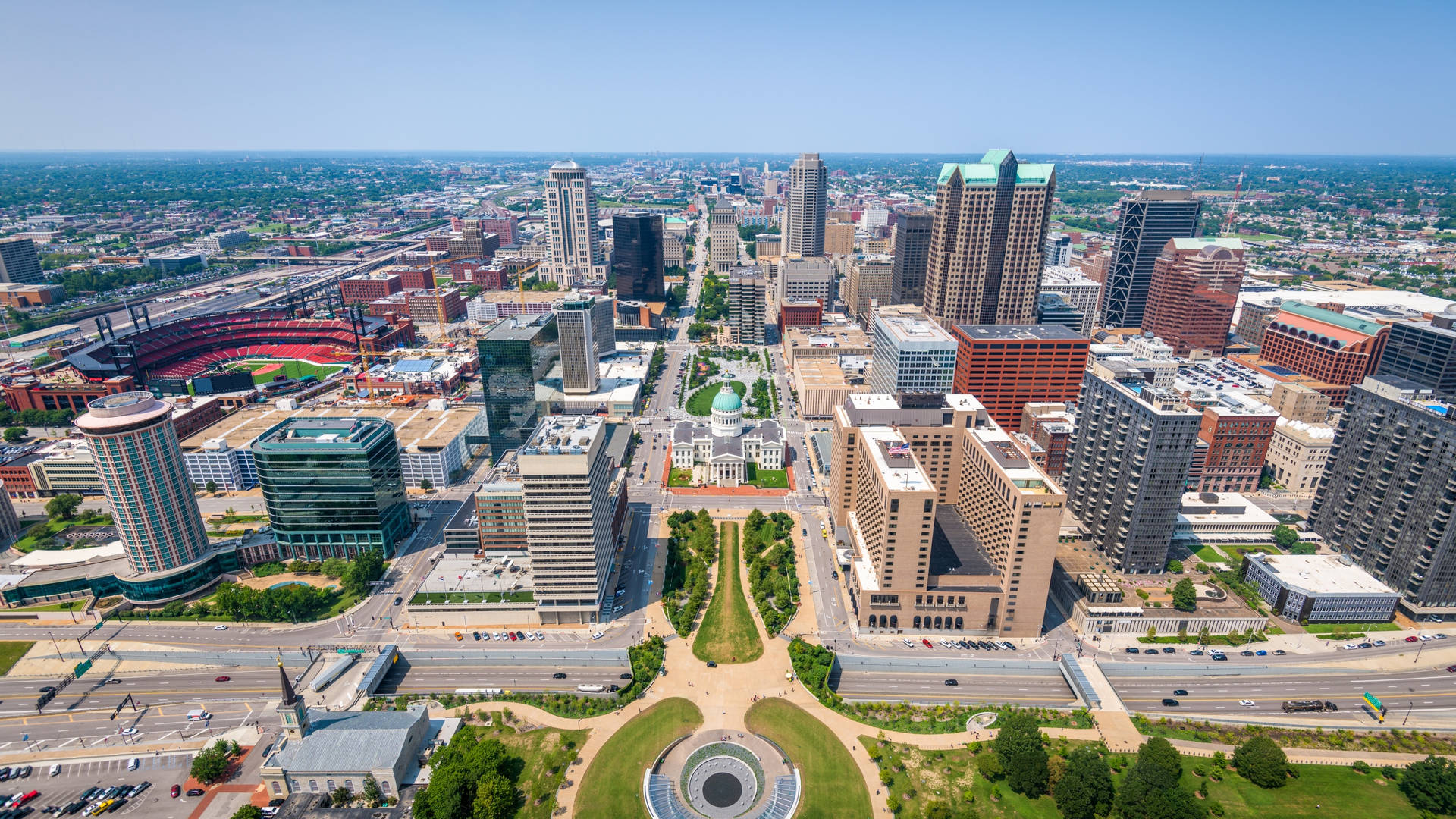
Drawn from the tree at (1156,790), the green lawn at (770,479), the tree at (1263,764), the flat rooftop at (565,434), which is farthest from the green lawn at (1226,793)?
the green lawn at (770,479)

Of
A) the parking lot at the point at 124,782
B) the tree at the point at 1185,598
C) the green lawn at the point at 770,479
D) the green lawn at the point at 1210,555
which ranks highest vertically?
the tree at the point at 1185,598

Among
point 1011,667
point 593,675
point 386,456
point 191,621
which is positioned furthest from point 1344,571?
point 191,621

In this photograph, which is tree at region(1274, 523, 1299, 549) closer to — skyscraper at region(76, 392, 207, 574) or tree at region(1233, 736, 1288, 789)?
tree at region(1233, 736, 1288, 789)

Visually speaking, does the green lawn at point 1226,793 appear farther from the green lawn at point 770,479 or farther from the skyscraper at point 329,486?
the skyscraper at point 329,486

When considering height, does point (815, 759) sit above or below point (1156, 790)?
below

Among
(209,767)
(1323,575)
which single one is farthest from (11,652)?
(1323,575)

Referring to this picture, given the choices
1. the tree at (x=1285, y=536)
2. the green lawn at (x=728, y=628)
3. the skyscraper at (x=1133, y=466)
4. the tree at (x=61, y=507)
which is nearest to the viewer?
the green lawn at (x=728, y=628)

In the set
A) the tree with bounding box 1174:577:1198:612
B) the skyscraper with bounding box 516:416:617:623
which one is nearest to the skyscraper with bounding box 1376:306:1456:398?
the tree with bounding box 1174:577:1198:612

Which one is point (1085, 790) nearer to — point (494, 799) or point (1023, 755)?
point (1023, 755)
